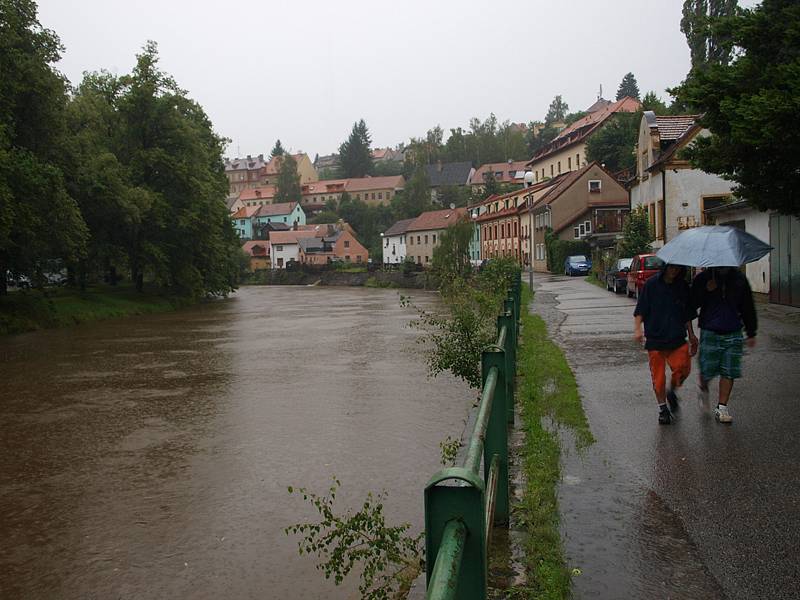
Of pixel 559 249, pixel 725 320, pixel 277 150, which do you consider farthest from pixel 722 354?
pixel 277 150

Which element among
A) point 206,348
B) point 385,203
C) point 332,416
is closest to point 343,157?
point 385,203

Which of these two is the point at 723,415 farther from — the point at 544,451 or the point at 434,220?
the point at 434,220

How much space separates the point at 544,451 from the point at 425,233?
9239 cm

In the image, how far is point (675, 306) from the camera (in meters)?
7.84

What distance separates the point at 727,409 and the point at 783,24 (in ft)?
19.3

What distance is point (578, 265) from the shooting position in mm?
52812

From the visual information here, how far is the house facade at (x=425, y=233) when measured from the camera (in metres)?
96.2

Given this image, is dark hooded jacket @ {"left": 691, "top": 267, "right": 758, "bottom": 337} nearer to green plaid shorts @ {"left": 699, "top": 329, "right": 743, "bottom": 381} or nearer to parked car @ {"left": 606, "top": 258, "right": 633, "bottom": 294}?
green plaid shorts @ {"left": 699, "top": 329, "right": 743, "bottom": 381}

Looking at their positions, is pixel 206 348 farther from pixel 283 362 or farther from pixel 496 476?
pixel 496 476

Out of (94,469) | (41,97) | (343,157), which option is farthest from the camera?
(343,157)

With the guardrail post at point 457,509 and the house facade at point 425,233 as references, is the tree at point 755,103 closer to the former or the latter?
the guardrail post at point 457,509

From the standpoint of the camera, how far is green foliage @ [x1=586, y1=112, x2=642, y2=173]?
221 ft

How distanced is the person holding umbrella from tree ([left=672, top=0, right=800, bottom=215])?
8.15 feet

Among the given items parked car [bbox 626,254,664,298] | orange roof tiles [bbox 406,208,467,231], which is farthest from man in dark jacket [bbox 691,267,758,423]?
orange roof tiles [bbox 406,208,467,231]
